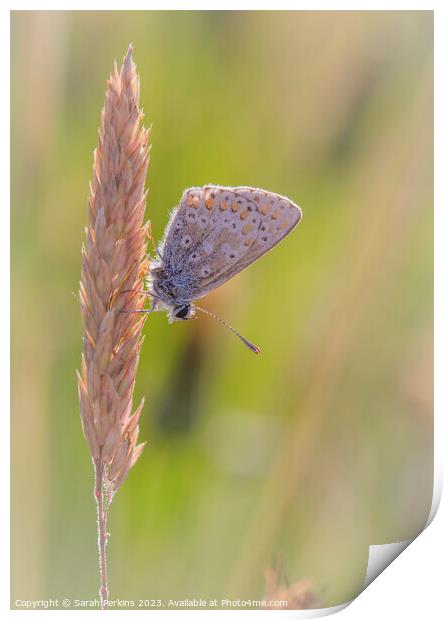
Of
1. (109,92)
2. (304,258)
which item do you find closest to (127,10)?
(109,92)

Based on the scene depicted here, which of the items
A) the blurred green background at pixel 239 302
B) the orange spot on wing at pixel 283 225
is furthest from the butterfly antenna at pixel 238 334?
the orange spot on wing at pixel 283 225

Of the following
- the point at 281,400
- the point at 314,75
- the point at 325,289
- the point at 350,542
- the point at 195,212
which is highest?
the point at 314,75

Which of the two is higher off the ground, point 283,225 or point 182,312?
point 283,225

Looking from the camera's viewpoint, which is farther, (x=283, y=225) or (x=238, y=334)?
(x=238, y=334)

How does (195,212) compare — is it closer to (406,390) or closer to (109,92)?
(109,92)

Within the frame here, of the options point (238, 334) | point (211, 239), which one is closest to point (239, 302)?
point (238, 334)

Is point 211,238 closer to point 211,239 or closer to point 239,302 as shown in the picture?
point 211,239

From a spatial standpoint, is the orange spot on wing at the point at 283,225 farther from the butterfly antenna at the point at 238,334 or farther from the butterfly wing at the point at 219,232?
the butterfly antenna at the point at 238,334
